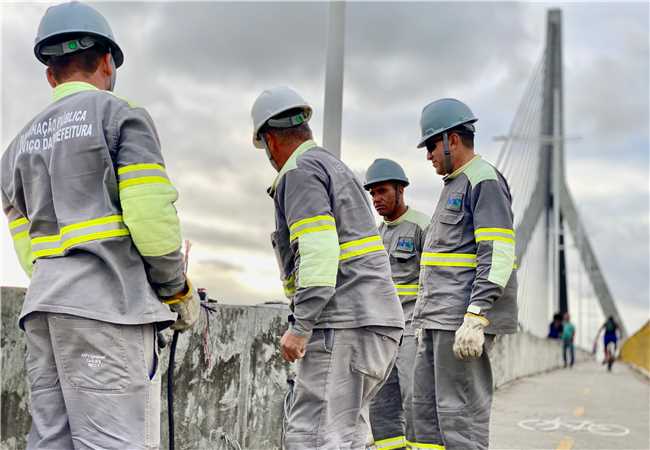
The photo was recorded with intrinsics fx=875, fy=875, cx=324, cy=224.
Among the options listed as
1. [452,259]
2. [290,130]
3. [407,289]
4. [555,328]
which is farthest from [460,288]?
[555,328]

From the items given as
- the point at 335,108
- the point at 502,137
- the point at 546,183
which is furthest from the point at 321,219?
the point at 546,183

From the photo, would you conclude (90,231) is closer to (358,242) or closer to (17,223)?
(17,223)

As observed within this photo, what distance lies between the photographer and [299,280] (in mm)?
3676

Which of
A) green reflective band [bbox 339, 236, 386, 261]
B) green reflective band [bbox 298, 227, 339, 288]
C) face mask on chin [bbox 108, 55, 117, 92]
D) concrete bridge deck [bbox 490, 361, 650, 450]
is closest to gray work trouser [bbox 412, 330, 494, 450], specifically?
green reflective band [bbox 339, 236, 386, 261]

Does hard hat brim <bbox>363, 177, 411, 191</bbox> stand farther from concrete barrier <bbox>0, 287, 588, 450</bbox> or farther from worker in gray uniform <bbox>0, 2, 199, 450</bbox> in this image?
worker in gray uniform <bbox>0, 2, 199, 450</bbox>

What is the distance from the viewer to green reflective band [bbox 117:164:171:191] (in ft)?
10.2

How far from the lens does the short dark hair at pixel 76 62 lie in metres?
3.36

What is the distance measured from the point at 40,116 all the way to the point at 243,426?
294cm

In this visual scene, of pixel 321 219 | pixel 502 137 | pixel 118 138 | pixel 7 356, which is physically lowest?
pixel 7 356

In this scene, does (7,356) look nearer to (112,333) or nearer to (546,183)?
(112,333)

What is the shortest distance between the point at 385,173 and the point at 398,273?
72 cm

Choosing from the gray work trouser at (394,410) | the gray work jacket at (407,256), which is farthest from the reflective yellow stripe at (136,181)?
the gray work jacket at (407,256)

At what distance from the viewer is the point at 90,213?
123 inches

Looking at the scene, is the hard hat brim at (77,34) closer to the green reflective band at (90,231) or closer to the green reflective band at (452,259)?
the green reflective band at (90,231)
